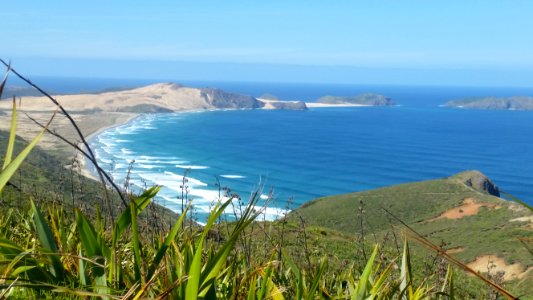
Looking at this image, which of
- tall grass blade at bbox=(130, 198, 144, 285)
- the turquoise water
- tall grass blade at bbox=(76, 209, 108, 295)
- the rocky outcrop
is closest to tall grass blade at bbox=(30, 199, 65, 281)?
tall grass blade at bbox=(76, 209, 108, 295)

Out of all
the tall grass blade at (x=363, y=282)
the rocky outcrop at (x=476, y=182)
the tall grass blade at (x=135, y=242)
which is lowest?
the rocky outcrop at (x=476, y=182)

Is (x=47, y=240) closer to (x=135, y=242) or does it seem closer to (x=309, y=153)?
(x=135, y=242)

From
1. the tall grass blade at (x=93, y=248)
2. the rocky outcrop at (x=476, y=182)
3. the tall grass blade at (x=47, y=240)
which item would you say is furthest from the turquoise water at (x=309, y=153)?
the tall grass blade at (x=93, y=248)

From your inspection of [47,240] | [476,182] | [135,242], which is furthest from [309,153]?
[135,242]

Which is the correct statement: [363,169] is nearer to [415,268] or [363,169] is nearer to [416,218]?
[416,218]

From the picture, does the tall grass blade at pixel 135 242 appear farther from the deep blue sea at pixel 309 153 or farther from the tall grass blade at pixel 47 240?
the deep blue sea at pixel 309 153

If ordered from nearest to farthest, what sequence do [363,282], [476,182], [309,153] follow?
[363,282] < [476,182] < [309,153]
